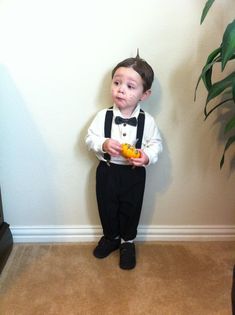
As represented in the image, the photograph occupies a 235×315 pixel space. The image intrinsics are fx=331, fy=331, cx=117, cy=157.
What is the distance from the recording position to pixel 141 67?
4.21ft

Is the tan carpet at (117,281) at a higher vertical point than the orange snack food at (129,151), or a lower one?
lower

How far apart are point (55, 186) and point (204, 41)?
93 centimetres

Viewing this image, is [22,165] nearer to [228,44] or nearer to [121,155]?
[121,155]

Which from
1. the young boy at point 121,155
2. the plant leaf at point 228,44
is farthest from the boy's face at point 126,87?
the plant leaf at point 228,44

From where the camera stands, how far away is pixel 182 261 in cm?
154

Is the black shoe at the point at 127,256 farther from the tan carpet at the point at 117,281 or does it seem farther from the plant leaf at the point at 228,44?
the plant leaf at the point at 228,44

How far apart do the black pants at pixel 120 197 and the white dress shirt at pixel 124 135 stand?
2.5 inches

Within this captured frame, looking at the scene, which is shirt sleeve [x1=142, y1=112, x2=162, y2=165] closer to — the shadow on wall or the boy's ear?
the boy's ear

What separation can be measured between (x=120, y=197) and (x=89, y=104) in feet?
1.43

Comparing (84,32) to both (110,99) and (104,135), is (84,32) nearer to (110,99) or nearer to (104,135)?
(110,99)

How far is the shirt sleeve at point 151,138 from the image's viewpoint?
4.56 feet

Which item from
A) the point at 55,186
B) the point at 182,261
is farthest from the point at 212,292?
the point at 55,186

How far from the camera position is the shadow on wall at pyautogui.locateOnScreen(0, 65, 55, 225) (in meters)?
1.43

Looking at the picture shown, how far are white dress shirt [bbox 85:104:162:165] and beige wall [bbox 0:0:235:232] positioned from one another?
0.09m
